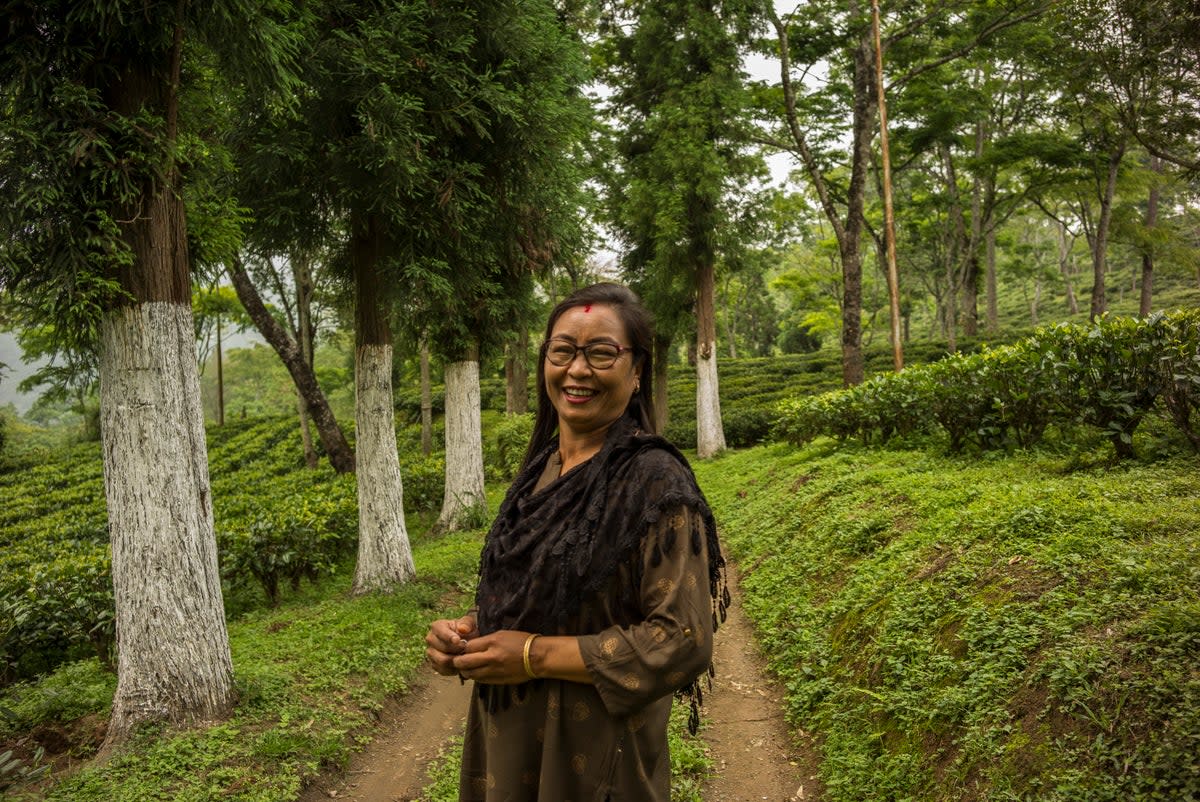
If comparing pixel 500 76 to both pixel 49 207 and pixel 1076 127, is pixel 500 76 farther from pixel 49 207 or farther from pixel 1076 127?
pixel 1076 127

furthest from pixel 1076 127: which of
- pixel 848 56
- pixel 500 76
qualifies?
pixel 500 76

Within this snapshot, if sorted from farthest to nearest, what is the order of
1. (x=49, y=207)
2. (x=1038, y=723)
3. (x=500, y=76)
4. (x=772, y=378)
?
1. (x=772, y=378)
2. (x=500, y=76)
3. (x=49, y=207)
4. (x=1038, y=723)

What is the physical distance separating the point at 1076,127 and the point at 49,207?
87.2 feet

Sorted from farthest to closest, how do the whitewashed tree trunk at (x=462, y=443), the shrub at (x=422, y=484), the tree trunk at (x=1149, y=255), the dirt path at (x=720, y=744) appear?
1. the tree trunk at (x=1149, y=255)
2. the shrub at (x=422, y=484)
3. the whitewashed tree trunk at (x=462, y=443)
4. the dirt path at (x=720, y=744)

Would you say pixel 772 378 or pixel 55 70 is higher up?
pixel 55 70

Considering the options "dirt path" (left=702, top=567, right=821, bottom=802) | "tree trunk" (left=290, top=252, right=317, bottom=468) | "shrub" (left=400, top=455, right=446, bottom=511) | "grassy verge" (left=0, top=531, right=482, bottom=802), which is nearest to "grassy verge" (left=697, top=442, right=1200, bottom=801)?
"dirt path" (left=702, top=567, right=821, bottom=802)

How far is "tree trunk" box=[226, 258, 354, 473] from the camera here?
1202 centimetres

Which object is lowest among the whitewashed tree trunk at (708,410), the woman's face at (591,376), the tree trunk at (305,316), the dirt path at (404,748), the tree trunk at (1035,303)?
the dirt path at (404,748)

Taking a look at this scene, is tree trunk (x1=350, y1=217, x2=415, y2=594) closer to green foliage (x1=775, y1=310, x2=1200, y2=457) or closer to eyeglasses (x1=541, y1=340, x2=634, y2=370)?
green foliage (x1=775, y1=310, x2=1200, y2=457)

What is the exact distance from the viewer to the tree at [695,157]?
15.3m

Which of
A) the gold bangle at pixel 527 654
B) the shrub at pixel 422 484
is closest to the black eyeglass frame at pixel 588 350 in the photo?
the gold bangle at pixel 527 654

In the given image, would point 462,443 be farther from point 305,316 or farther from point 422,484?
point 305,316

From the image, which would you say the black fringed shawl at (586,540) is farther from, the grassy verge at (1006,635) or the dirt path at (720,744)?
the dirt path at (720,744)

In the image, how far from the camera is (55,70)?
3947mm
